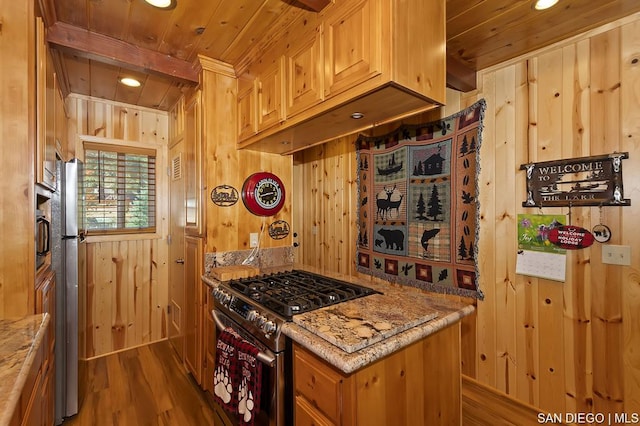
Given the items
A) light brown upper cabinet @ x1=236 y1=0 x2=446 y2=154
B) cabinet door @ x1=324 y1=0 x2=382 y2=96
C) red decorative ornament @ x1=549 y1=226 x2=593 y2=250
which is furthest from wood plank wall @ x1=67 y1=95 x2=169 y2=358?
red decorative ornament @ x1=549 y1=226 x2=593 y2=250

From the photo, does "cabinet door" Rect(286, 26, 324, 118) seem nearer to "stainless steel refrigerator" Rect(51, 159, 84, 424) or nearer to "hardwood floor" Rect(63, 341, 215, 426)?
"stainless steel refrigerator" Rect(51, 159, 84, 424)

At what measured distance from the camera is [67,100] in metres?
2.73

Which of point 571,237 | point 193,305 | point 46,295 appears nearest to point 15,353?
point 46,295

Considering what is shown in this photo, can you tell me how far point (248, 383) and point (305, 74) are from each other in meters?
1.60

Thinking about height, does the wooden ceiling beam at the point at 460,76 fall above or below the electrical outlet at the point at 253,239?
above

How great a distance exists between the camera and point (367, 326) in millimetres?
1188

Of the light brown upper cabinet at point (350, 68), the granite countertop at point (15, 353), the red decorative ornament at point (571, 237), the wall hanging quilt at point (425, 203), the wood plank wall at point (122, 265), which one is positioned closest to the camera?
the granite countertop at point (15, 353)

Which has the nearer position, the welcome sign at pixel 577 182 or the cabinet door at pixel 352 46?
the cabinet door at pixel 352 46

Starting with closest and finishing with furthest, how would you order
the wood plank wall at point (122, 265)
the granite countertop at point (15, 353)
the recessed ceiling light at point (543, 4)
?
the granite countertop at point (15, 353) < the recessed ceiling light at point (543, 4) < the wood plank wall at point (122, 265)

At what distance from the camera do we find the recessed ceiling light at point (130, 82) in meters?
2.46

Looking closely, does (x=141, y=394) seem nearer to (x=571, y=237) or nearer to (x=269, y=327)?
(x=269, y=327)

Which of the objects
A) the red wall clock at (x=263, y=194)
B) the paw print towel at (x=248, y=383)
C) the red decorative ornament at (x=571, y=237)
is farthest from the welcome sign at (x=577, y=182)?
the paw print towel at (x=248, y=383)

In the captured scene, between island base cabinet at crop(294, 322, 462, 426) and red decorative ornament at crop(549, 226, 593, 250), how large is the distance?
0.97 metres

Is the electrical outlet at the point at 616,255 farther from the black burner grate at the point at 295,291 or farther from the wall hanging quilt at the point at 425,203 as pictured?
the black burner grate at the point at 295,291
